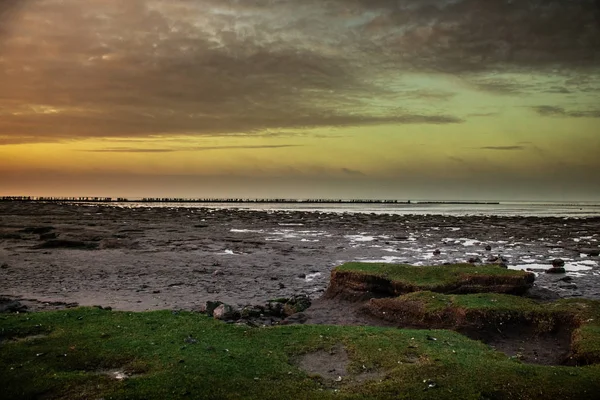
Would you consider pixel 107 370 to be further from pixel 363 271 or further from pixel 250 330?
pixel 363 271

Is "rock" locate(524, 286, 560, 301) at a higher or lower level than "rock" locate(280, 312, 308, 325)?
higher

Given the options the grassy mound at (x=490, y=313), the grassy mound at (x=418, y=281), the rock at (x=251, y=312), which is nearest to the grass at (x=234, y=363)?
the grassy mound at (x=490, y=313)

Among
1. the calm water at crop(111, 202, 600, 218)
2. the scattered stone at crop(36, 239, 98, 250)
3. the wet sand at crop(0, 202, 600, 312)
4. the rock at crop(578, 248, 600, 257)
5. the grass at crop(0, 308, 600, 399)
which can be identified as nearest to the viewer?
the grass at crop(0, 308, 600, 399)

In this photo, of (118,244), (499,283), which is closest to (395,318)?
(499,283)

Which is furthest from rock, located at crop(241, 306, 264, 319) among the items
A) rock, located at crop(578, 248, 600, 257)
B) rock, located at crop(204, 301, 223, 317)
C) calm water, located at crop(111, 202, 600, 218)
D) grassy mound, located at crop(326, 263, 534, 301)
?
calm water, located at crop(111, 202, 600, 218)

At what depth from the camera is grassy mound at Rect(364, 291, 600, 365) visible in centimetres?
1208

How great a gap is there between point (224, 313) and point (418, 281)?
6.78 meters

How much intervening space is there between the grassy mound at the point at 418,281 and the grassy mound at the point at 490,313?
1919 mm

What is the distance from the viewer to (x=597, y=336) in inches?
394

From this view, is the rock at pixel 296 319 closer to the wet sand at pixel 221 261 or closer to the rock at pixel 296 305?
the rock at pixel 296 305

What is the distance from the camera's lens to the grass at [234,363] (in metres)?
7.46

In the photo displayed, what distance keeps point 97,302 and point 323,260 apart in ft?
44.8

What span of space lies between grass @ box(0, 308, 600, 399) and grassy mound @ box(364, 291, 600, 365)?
2.25m

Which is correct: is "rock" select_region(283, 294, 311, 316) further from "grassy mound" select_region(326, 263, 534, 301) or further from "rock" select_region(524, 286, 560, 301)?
"rock" select_region(524, 286, 560, 301)
